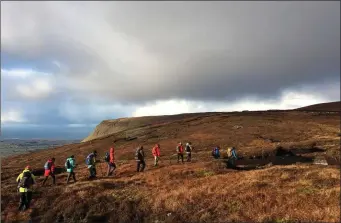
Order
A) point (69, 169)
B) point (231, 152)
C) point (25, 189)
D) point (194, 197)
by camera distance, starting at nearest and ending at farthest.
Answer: point (25, 189) < point (194, 197) < point (69, 169) < point (231, 152)

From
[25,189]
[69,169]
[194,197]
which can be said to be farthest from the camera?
[69,169]

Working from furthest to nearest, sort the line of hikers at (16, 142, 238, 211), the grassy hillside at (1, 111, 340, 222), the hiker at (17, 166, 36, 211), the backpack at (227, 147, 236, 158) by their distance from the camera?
the backpack at (227, 147, 236, 158), the line of hikers at (16, 142, 238, 211), the hiker at (17, 166, 36, 211), the grassy hillside at (1, 111, 340, 222)

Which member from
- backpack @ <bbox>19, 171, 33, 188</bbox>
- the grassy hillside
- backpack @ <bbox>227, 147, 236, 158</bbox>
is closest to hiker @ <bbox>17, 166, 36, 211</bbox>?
backpack @ <bbox>19, 171, 33, 188</bbox>

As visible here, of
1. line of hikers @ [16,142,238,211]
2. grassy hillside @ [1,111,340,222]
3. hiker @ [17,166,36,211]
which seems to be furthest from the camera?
line of hikers @ [16,142,238,211]

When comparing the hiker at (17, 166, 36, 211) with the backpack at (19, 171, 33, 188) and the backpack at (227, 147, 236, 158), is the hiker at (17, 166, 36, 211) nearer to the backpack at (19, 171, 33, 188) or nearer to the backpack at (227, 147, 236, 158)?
the backpack at (19, 171, 33, 188)

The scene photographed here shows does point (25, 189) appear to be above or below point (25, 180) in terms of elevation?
below

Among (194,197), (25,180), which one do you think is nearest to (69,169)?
(25,180)

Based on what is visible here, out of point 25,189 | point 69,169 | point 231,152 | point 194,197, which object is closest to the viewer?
point 25,189

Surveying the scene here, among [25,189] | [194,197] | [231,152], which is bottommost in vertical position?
[194,197]

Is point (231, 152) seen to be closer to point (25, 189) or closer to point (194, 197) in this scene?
point (194, 197)

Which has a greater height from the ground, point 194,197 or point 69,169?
point 69,169

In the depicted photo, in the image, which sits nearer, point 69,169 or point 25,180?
point 25,180

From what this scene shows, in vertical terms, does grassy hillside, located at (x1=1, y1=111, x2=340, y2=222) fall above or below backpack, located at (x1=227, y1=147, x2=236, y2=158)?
below

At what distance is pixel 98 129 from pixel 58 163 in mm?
93666
